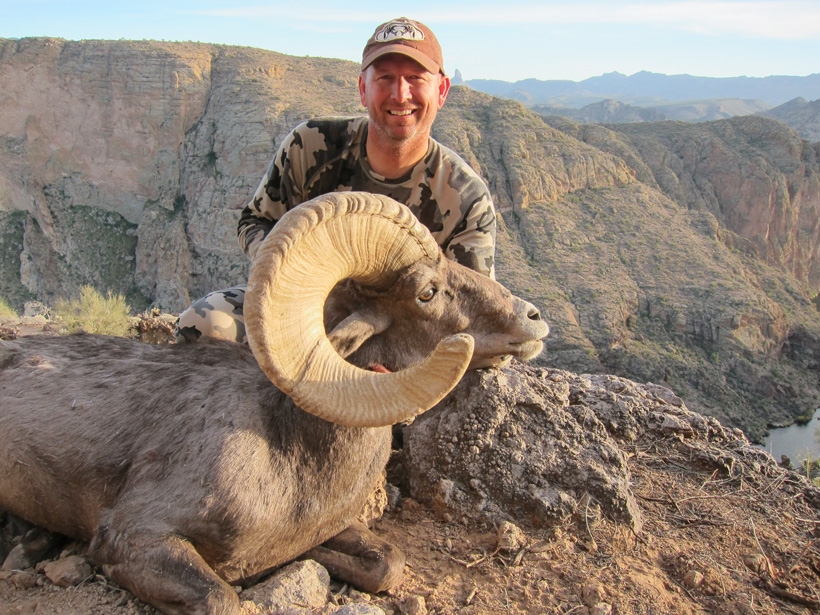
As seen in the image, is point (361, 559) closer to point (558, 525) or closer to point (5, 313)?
point (558, 525)

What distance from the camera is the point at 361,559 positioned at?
354 centimetres

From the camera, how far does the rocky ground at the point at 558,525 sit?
3.34m

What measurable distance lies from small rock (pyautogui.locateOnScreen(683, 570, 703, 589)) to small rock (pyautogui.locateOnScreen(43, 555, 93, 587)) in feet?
11.3

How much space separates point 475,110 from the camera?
49562mm

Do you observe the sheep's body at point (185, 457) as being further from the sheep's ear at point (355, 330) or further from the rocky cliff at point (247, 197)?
the rocky cliff at point (247, 197)

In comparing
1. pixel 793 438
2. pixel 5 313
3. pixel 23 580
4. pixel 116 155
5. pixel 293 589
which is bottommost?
pixel 793 438

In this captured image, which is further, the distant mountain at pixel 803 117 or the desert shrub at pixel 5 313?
the distant mountain at pixel 803 117

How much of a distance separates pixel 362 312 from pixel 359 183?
72.4 inches

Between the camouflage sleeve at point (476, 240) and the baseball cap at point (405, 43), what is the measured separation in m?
1.22

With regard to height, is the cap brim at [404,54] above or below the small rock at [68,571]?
above

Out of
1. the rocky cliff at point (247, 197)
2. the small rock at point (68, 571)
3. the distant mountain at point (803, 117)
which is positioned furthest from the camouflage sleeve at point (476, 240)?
the distant mountain at point (803, 117)

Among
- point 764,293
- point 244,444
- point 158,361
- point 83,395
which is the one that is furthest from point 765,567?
point 764,293

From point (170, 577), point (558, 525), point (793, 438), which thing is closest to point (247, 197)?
point (793, 438)

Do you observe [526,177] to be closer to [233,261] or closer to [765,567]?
[233,261]
